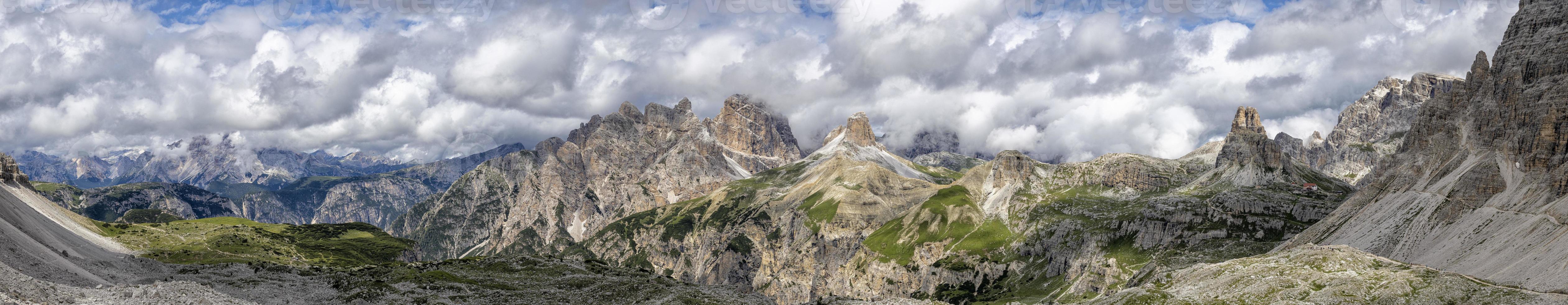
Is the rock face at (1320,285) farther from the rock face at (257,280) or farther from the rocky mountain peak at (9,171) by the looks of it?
the rocky mountain peak at (9,171)

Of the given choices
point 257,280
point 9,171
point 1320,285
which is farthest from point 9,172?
point 1320,285

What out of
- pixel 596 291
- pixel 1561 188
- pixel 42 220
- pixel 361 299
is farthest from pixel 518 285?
pixel 1561 188

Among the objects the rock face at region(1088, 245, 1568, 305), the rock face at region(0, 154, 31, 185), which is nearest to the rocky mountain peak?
the rock face at region(0, 154, 31, 185)

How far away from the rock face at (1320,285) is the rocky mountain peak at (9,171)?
248403 mm

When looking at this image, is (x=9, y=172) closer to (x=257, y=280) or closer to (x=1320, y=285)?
(x=257, y=280)

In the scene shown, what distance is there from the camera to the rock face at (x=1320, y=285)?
382 feet

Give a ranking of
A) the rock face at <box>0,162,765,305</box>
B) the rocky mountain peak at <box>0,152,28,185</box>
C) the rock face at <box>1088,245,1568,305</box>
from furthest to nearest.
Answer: the rocky mountain peak at <box>0,152,28,185</box>, the rock face at <box>1088,245,1568,305</box>, the rock face at <box>0,162,765,305</box>

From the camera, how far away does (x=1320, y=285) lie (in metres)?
130

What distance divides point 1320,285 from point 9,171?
284592 millimetres

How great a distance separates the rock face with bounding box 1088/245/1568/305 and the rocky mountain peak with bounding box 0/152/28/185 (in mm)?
248403

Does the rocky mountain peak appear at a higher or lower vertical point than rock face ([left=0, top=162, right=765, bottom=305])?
higher

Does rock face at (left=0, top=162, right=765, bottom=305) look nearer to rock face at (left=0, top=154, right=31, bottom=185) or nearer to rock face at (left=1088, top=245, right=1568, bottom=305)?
rock face at (left=0, top=154, right=31, bottom=185)

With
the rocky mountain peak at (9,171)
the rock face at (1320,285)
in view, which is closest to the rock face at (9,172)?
the rocky mountain peak at (9,171)

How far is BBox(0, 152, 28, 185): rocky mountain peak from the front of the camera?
181875 millimetres
